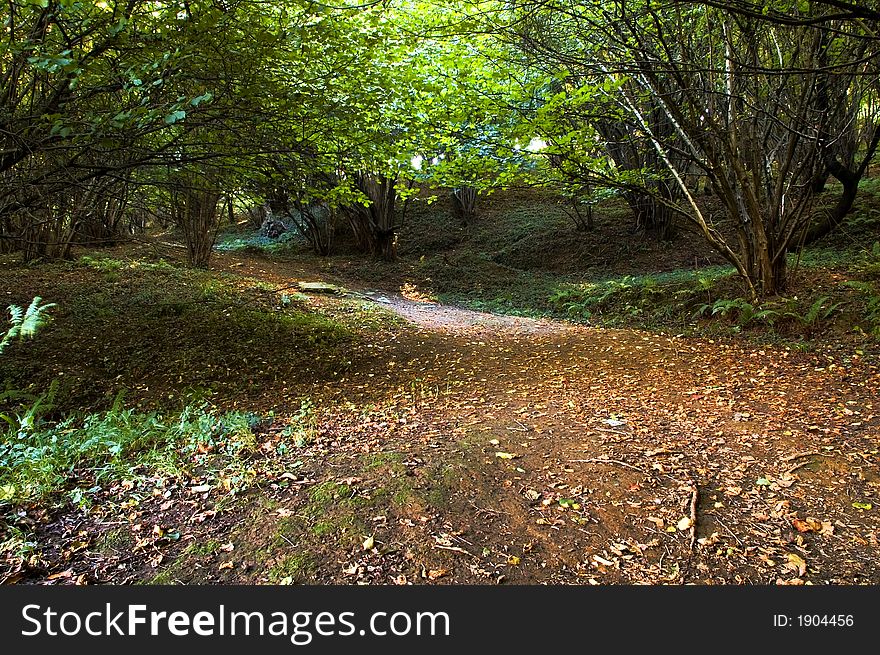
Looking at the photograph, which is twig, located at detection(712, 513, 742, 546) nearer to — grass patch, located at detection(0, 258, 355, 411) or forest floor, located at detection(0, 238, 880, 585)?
forest floor, located at detection(0, 238, 880, 585)

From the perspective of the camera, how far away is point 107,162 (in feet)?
17.6

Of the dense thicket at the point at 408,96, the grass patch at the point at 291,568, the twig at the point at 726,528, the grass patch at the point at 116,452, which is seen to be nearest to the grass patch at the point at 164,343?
the grass patch at the point at 116,452

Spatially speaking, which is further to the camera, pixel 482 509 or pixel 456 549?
pixel 482 509

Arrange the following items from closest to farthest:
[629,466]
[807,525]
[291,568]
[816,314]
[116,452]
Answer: [291,568] < [807,525] < [629,466] < [116,452] < [816,314]

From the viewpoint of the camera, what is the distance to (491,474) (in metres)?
3.02

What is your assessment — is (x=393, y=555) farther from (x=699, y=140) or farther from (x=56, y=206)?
(x=56, y=206)

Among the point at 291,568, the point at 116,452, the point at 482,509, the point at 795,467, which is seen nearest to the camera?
the point at 291,568

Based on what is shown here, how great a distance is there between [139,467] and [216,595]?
1.71 metres

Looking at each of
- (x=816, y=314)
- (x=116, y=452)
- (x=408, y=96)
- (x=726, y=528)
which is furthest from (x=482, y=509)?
(x=408, y=96)

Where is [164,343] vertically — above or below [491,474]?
above

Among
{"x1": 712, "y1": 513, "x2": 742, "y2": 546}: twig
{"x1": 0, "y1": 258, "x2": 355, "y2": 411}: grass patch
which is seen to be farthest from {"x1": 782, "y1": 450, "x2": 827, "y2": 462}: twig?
{"x1": 0, "y1": 258, "x2": 355, "y2": 411}: grass patch

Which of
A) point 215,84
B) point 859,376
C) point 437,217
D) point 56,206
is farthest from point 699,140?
point 437,217

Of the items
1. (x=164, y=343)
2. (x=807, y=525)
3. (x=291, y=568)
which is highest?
(x=164, y=343)

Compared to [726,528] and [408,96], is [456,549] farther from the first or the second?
[408,96]
